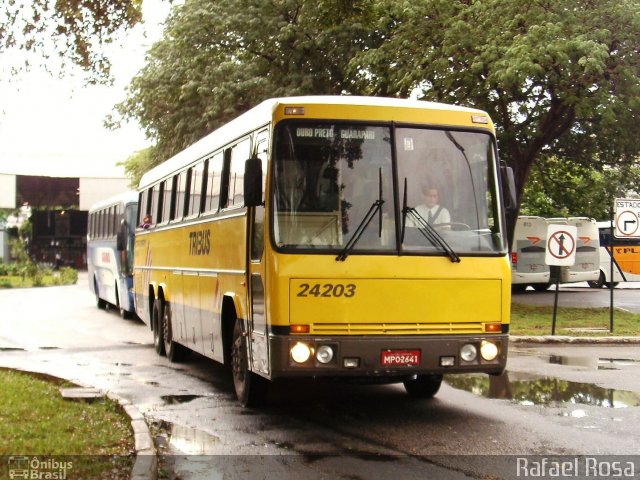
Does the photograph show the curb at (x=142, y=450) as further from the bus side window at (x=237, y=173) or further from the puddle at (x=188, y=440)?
the bus side window at (x=237, y=173)

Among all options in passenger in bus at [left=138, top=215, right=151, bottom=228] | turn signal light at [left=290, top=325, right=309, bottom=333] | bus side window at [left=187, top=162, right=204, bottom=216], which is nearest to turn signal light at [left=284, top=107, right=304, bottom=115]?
turn signal light at [left=290, top=325, right=309, bottom=333]

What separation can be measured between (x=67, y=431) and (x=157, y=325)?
764 cm

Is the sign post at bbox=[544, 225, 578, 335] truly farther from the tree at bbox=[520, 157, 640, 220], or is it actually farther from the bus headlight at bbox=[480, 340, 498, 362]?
the tree at bbox=[520, 157, 640, 220]

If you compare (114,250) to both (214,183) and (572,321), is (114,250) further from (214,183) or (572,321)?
(214,183)

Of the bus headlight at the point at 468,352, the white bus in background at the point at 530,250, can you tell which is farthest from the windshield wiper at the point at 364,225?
the white bus in background at the point at 530,250

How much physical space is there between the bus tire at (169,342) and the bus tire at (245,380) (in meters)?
4.37

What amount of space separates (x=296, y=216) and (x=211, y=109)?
66.1ft

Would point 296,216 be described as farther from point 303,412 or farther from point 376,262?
point 303,412

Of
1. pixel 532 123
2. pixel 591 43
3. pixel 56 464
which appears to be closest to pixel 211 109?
pixel 532 123

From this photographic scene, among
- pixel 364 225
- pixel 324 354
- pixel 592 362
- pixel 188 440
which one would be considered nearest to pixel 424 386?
pixel 324 354

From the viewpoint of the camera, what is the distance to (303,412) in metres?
10.1

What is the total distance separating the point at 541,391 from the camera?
11461 millimetres

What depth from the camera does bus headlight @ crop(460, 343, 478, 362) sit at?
9.05 metres

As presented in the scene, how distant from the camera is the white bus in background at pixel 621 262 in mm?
39219
